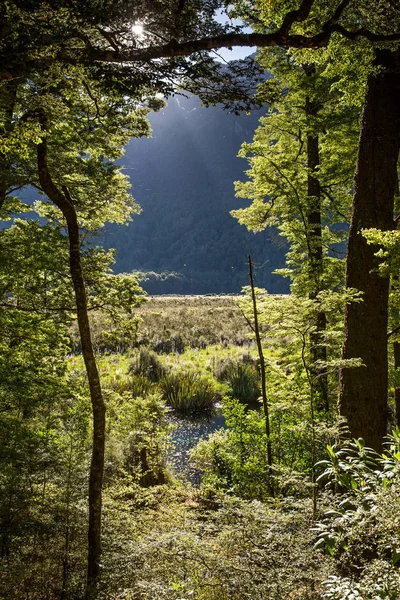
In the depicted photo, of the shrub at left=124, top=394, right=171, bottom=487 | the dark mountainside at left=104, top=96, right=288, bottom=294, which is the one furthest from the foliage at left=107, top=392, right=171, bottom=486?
the dark mountainside at left=104, top=96, right=288, bottom=294

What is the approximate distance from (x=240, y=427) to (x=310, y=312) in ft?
→ 9.02

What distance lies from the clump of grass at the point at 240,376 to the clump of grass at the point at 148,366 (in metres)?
2.13

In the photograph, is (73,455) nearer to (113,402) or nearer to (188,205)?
(113,402)

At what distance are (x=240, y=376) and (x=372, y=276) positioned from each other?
1006 cm

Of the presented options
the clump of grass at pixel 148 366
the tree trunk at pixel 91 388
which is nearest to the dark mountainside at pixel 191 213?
the clump of grass at pixel 148 366

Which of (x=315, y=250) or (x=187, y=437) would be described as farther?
(x=187, y=437)

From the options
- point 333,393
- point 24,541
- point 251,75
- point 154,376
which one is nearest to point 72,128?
point 251,75

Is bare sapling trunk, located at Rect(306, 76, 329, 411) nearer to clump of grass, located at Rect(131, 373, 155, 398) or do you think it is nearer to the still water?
the still water

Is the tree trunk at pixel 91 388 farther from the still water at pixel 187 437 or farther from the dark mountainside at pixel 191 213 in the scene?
the dark mountainside at pixel 191 213

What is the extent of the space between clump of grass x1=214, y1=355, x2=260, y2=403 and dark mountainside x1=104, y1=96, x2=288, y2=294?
8808 centimetres

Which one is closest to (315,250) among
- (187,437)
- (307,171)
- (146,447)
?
(307,171)

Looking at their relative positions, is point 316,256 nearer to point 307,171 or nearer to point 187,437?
point 307,171

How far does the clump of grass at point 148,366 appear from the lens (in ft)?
45.9

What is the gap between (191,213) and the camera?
477 ft
